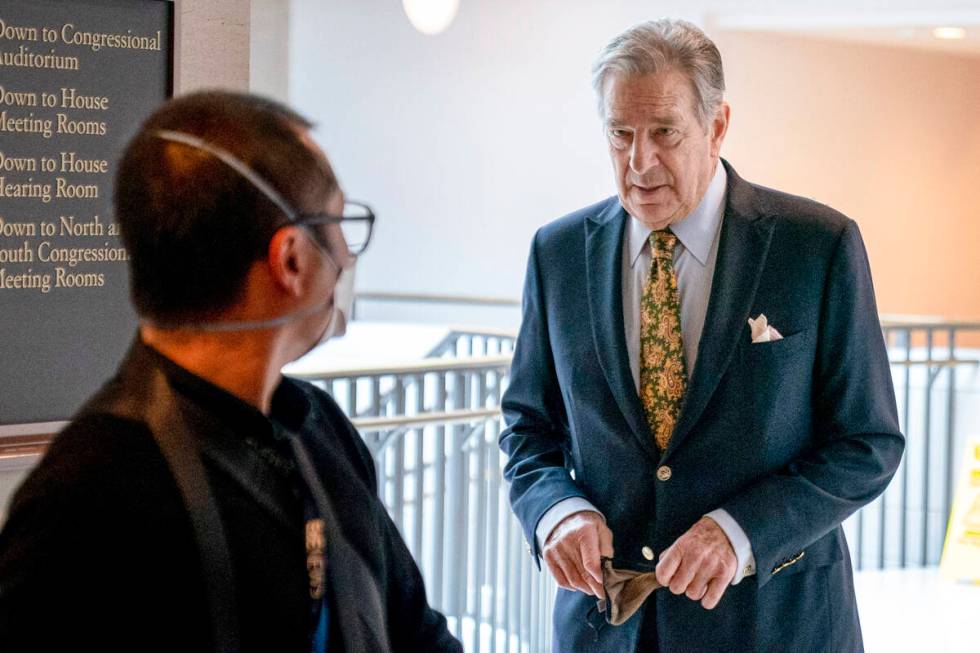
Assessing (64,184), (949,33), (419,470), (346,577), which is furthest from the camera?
(949,33)

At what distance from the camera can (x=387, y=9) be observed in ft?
36.2

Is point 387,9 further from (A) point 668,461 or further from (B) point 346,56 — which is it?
(A) point 668,461

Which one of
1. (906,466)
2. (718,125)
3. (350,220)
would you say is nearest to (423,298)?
(906,466)

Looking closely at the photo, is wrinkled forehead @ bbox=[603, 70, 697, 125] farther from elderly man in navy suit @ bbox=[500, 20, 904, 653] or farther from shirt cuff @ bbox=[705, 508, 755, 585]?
shirt cuff @ bbox=[705, 508, 755, 585]

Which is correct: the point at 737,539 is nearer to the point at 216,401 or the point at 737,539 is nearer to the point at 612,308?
the point at 612,308

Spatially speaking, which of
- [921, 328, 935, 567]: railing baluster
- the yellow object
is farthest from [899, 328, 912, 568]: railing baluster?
the yellow object

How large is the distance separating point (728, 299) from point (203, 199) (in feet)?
3.73

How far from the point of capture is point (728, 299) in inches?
80.9

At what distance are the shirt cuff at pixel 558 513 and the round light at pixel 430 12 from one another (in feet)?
26.5

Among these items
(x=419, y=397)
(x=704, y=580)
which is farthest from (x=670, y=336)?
(x=419, y=397)

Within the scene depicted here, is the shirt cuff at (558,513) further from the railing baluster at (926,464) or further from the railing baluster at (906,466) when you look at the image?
the railing baluster at (926,464)

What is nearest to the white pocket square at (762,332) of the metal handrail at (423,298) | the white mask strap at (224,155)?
the white mask strap at (224,155)

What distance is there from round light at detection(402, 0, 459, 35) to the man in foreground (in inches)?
347

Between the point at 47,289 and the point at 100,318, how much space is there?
0.11 meters
